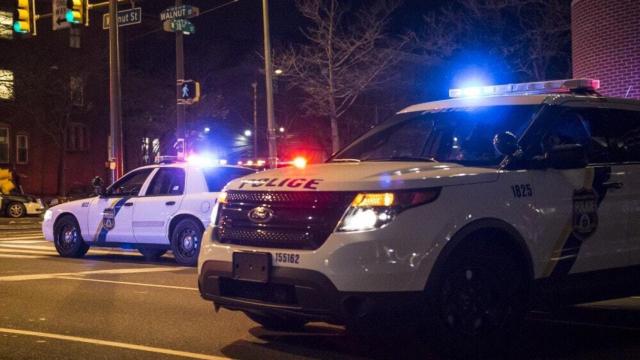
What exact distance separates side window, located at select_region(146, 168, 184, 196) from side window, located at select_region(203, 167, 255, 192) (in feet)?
1.61

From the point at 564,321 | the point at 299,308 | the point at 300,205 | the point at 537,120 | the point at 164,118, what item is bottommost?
the point at 564,321

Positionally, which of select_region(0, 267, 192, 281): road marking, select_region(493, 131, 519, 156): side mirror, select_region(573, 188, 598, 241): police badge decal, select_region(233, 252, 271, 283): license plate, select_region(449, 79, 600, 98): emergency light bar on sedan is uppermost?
select_region(449, 79, 600, 98): emergency light bar on sedan

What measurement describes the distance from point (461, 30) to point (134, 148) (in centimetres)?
2503

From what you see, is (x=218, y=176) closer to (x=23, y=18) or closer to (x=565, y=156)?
(x=565, y=156)

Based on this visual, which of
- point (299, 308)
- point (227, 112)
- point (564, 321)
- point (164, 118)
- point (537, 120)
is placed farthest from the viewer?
point (227, 112)

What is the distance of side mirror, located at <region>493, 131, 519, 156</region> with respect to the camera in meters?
5.90

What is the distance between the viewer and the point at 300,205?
18.1ft

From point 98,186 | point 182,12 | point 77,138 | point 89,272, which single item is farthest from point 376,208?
point 77,138

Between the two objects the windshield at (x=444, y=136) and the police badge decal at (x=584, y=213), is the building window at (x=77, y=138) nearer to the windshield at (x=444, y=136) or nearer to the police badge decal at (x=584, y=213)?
the windshield at (x=444, y=136)

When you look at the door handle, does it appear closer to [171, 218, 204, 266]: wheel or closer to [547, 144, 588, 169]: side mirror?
[547, 144, 588, 169]: side mirror

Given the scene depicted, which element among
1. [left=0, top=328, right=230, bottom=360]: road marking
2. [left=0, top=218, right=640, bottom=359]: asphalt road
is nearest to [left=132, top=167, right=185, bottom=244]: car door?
[left=0, top=218, right=640, bottom=359]: asphalt road

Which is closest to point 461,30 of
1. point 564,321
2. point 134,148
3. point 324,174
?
point 564,321

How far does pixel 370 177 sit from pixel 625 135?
9.25 ft

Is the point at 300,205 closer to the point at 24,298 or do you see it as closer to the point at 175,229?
the point at 24,298
